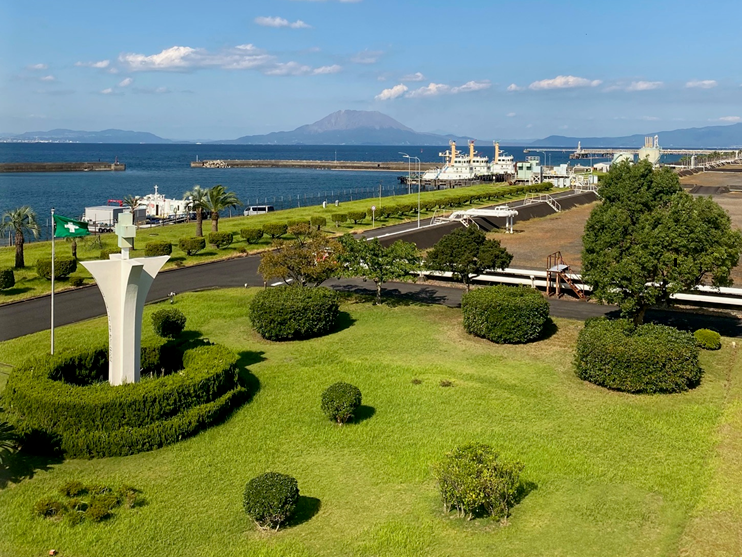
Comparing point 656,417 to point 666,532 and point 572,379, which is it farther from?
point 666,532

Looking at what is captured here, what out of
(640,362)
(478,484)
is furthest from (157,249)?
(478,484)

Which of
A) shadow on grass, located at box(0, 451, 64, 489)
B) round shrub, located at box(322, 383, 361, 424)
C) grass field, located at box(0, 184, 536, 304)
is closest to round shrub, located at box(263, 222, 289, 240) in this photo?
grass field, located at box(0, 184, 536, 304)

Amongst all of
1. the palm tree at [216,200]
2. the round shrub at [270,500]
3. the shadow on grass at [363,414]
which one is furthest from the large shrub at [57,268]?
the round shrub at [270,500]

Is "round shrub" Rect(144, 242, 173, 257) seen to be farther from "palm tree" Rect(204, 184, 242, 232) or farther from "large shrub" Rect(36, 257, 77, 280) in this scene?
"palm tree" Rect(204, 184, 242, 232)

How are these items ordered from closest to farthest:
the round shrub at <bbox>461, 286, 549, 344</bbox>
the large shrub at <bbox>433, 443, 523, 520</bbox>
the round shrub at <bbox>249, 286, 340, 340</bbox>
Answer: the large shrub at <bbox>433, 443, 523, 520</bbox> → the round shrub at <bbox>461, 286, 549, 344</bbox> → the round shrub at <bbox>249, 286, 340, 340</bbox>

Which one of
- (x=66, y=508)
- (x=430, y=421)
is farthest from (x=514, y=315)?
(x=66, y=508)

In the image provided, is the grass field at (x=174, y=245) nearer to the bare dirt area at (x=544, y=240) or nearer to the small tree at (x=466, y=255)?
the bare dirt area at (x=544, y=240)

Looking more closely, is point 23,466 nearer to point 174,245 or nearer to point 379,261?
point 379,261
